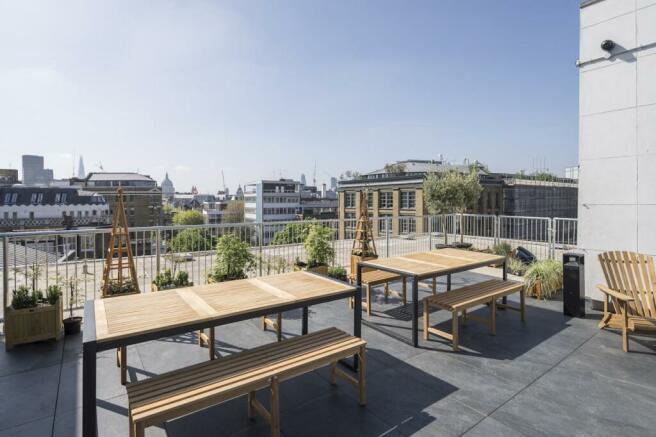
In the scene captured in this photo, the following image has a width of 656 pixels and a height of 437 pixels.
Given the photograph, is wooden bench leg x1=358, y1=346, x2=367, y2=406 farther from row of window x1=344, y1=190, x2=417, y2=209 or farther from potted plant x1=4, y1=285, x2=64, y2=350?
row of window x1=344, y1=190, x2=417, y2=209

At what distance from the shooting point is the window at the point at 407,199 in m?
48.0

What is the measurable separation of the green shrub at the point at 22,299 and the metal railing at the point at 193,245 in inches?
8.9

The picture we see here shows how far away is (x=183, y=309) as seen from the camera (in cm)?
270

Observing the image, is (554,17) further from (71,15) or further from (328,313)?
(71,15)

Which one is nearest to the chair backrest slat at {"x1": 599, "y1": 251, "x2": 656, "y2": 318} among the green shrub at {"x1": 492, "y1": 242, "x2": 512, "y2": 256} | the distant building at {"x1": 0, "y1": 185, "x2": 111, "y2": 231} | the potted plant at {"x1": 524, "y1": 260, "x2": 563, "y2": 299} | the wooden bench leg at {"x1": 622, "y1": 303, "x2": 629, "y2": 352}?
the wooden bench leg at {"x1": 622, "y1": 303, "x2": 629, "y2": 352}

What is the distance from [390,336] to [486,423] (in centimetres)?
189

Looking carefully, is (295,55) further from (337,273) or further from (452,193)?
(337,273)

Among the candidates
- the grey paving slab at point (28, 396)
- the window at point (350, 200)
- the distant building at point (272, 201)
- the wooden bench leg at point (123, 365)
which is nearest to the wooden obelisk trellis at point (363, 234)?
the wooden bench leg at point (123, 365)

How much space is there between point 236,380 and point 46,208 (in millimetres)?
82691

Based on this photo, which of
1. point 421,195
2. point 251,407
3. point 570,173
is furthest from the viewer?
point 570,173

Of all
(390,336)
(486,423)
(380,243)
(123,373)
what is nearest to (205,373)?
(123,373)

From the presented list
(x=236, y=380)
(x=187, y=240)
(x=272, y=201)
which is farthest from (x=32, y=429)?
(x=272, y=201)

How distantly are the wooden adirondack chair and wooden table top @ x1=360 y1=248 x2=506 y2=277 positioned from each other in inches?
52.8

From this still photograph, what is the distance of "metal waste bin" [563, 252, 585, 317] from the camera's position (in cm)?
525
